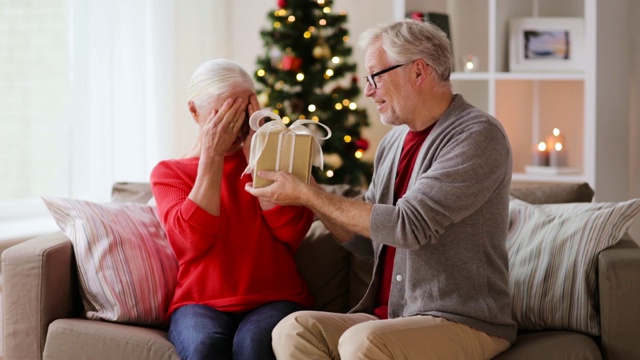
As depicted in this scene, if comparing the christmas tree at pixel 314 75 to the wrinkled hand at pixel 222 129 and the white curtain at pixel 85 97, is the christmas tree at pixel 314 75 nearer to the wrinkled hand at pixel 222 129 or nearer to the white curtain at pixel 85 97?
the white curtain at pixel 85 97

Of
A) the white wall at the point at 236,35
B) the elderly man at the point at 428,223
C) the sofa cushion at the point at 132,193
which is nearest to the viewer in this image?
the elderly man at the point at 428,223

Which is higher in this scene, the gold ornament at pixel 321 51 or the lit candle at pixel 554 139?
the gold ornament at pixel 321 51

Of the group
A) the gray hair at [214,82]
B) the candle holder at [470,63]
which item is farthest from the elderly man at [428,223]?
the candle holder at [470,63]

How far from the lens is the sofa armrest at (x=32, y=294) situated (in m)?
2.51

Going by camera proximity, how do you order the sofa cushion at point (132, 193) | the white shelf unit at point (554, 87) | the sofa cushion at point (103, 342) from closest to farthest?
1. the sofa cushion at point (103, 342)
2. the sofa cushion at point (132, 193)
3. the white shelf unit at point (554, 87)

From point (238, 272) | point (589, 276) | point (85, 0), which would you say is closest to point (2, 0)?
point (85, 0)

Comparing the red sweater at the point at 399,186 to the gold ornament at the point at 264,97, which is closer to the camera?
the red sweater at the point at 399,186

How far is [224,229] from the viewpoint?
257cm

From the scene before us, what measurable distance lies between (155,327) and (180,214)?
1.26 feet

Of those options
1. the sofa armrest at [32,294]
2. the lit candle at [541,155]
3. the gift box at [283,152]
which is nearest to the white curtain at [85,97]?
the sofa armrest at [32,294]

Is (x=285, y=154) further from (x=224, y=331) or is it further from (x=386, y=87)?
(x=224, y=331)

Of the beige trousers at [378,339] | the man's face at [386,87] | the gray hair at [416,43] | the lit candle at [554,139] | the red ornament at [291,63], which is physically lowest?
the beige trousers at [378,339]

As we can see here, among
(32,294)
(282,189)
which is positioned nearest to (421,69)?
(282,189)

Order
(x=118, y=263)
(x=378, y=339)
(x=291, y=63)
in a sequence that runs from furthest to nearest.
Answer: (x=291, y=63) → (x=118, y=263) → (x=378, y=339)
